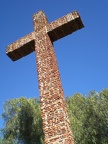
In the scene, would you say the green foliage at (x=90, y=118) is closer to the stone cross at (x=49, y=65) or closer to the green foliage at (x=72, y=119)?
the green foliage at (x=72, y=119)

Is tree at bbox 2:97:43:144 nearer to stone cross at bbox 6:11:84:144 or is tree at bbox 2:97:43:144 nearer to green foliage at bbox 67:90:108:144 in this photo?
green foliage at bbox 67:90:108:144

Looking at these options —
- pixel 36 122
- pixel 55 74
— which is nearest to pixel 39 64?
pixel 55 74

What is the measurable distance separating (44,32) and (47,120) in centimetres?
314

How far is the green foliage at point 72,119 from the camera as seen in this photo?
2120 centimetres

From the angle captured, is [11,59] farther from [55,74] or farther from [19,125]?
[19,125]

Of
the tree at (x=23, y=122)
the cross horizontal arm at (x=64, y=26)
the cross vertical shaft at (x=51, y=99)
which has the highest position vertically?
the tree at (x=23, y=122)

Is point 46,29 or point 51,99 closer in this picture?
point 51,99

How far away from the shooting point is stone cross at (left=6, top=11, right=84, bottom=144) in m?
4.66

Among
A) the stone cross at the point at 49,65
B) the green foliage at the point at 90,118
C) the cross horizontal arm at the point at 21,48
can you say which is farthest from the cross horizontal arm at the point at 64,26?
the green foliage at the point at 90,118

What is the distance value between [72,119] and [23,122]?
214 inches

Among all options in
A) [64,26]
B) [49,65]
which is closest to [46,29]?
[64,26]

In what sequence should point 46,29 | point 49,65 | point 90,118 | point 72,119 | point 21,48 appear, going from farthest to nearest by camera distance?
point 90,118 < point 72,119 < point 21,48 < point 46,29 < point 49,65

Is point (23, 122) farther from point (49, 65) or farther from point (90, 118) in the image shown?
point (49, 65)

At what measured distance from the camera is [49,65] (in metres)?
5.84
